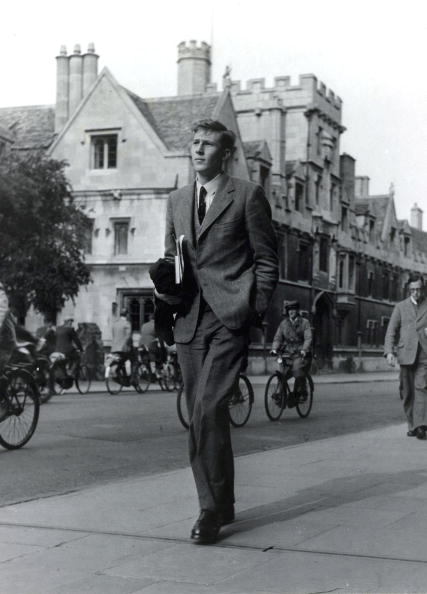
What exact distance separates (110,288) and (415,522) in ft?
103

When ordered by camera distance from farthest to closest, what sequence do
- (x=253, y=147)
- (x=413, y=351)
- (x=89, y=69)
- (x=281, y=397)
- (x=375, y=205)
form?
(x=375, y=205) < (x=253, y=147) < (x=89, y=69) < (x=281, y=397) < (x=413, y=351)

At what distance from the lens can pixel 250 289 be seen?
5484 millimetres

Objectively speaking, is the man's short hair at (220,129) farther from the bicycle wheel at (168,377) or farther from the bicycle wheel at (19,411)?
the bicycle wheel at (168,377)

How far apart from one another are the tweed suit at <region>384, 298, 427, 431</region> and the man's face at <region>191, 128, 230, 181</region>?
629cm

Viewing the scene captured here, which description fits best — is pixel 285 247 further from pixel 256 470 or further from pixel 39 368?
pixel 256 470

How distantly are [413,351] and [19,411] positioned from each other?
442 cm

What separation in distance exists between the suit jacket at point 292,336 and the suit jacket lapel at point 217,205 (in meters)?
9.25

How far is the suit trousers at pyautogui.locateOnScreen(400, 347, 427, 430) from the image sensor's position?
1123cm

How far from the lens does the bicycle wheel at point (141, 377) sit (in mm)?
22781

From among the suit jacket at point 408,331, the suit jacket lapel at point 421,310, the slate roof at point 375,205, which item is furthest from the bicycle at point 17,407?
the slate roof at point 375,205

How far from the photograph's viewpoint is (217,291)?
5477 mm

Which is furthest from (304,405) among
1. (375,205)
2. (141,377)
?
(375,205)

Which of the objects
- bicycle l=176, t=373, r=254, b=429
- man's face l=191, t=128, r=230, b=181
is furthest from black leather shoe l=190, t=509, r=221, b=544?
bicycle l=176, t=373, r=254, b=429

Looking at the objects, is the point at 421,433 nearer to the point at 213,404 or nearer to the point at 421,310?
the point at 421,310
